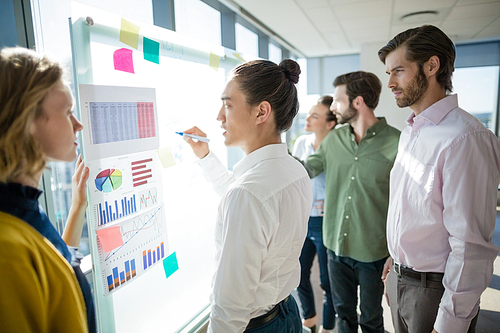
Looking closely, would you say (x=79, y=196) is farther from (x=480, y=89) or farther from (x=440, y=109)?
(x=480, y=89)

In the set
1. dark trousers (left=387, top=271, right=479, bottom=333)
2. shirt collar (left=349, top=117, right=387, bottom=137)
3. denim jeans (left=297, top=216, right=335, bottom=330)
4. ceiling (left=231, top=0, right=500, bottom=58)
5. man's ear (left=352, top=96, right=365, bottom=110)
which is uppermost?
ceiling (left=231, top=0, right=500, bottom=58)

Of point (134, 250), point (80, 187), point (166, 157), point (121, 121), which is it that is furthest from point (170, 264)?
point (121, 121)

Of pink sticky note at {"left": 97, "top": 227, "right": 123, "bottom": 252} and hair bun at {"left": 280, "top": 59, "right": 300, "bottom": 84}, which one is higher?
hair bun at {"left": 280, "top": 59, "right": 300, "bottom": 84}

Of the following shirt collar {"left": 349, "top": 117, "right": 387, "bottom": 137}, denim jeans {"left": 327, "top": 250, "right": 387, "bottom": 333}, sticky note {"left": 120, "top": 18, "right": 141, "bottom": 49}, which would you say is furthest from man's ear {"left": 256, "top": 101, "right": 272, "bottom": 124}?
denim jeans {"left": 327, "top": 250, "right": 387, "bottom": 333}

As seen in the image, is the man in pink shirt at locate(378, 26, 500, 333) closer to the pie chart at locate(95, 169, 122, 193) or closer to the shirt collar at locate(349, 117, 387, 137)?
the shirt collar at locate(349, 117, 387, 137)

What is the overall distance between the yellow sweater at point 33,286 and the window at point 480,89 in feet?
22.0

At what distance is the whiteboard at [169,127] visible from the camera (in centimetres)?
112

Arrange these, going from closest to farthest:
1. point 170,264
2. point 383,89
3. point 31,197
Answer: point 31,197
point 170,264
point 383,89

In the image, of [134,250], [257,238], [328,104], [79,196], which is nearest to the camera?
[257,238]

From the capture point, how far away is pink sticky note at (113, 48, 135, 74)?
119 cm

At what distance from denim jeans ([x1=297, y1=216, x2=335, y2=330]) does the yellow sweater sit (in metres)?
1.95

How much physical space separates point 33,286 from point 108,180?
0.60 meters

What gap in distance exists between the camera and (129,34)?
123 centimetres

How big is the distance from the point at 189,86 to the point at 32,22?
721 mm
